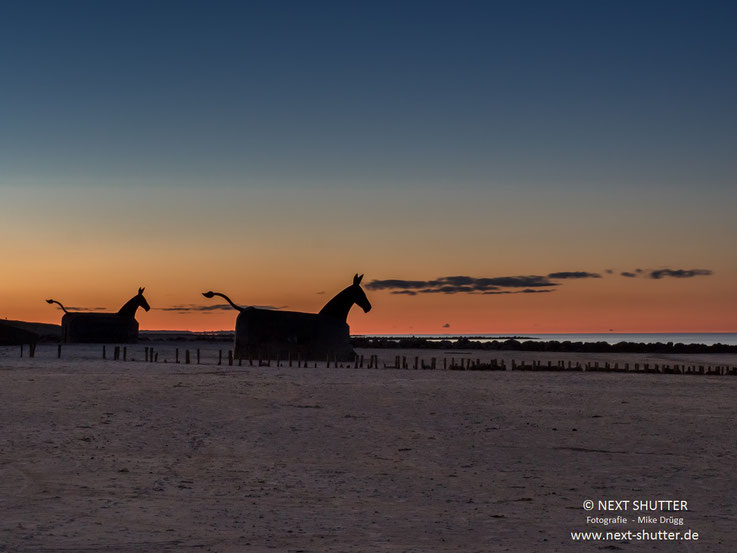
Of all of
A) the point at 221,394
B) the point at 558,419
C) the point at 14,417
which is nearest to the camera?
the point at 14,417

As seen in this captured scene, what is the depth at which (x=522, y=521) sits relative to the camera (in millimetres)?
8984

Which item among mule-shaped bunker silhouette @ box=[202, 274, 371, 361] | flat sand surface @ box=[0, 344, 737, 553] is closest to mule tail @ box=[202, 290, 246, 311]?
mule-shaped bunker silhouette @ box=[202, 274, 371, 361]

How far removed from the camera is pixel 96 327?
58688mm

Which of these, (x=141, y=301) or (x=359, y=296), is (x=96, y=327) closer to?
(x=141, y=301)

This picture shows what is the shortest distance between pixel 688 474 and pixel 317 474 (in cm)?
572

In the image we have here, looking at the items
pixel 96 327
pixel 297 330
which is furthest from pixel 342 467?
pixel 96 327

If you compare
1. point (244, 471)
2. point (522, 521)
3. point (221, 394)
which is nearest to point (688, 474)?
point (522, 521)

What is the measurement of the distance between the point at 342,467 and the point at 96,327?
167 feet

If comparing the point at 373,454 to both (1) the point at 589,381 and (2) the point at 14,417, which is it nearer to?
(2) the point at 14,417

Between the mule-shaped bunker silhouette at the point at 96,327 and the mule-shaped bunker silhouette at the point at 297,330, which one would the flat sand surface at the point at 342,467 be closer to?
the mule-shaped bunker silhouette at the point at 297,330

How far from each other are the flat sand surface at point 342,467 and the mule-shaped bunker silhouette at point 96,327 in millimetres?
37622

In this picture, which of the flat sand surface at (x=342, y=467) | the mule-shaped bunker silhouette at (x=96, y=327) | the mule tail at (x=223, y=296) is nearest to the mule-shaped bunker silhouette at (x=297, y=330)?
the mule tail at (x=223, y=296)

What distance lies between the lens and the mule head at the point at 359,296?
38750mm

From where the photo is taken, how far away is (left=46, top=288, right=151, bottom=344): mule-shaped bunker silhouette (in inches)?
2296
